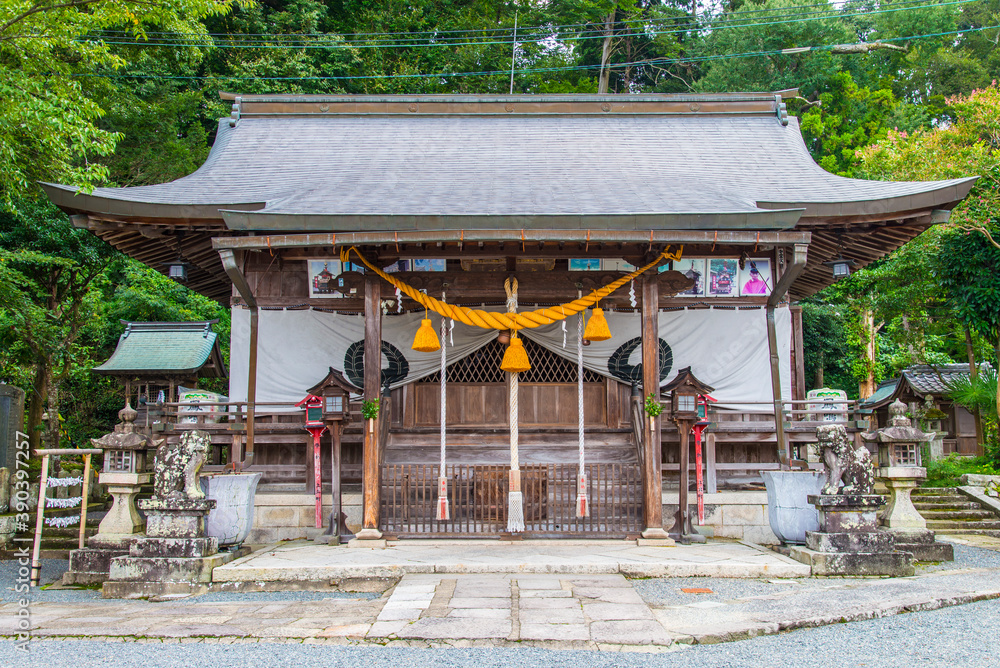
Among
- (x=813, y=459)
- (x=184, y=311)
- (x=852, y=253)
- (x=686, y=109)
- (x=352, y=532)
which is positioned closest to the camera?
(x=352, y=532)

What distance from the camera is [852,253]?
10.4 m

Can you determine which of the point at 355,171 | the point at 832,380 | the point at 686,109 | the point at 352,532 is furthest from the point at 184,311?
the point at 832,380

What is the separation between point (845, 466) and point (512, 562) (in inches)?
131

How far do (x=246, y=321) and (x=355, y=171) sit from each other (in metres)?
2.81

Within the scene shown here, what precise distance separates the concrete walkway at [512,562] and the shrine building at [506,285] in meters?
0.50

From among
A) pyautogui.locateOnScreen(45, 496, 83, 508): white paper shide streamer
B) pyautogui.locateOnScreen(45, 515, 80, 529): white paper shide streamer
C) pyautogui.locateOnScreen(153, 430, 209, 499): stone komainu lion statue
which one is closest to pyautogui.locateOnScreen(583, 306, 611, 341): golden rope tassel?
pyautogui.locateOnScreen(153, 430, 209, 499): stone komainu lion statue

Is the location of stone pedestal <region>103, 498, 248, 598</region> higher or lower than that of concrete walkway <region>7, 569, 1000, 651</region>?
higher

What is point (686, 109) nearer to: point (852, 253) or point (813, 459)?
point (852, 253)

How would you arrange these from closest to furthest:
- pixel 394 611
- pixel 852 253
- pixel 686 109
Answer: pixel 394 611, pixel 852 253, pixel 686 109

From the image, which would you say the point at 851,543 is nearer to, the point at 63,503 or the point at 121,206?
the point at 121,206

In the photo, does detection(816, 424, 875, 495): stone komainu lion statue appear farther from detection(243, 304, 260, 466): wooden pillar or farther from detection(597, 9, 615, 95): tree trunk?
detection(597, 9, 615, 95): tree trunk

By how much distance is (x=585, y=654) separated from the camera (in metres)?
4.25

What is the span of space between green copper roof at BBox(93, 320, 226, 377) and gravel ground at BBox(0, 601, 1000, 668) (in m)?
8.37

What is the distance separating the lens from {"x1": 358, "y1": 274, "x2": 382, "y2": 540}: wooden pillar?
7.61 metres
